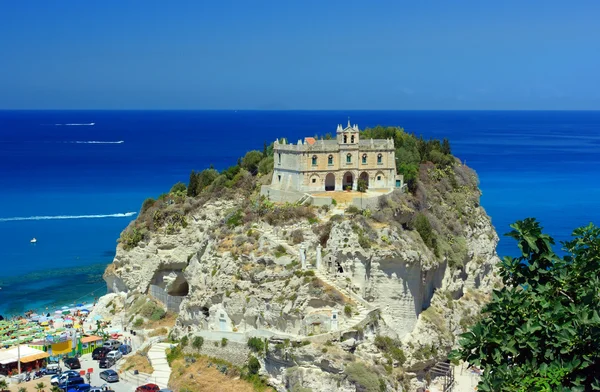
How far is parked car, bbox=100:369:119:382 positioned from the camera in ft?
140

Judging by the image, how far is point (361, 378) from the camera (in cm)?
3903

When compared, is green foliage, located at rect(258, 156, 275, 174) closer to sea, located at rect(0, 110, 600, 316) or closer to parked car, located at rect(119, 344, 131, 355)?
parked car, located at rect(119, 344, 131, 355)

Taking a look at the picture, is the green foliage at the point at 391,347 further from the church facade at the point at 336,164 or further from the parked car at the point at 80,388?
the parked car at the point at 80,388

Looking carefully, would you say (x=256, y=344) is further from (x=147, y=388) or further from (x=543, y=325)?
(x=543, y=325)

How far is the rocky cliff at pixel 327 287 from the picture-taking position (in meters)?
40.5

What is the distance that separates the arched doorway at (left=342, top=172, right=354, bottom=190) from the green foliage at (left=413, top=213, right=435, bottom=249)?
5261mm

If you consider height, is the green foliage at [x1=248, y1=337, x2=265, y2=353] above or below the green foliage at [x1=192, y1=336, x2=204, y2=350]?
above

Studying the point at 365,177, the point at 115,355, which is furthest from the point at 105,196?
the point at 115,355

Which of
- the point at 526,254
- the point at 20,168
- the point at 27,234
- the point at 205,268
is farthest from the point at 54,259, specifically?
the point at 20,168

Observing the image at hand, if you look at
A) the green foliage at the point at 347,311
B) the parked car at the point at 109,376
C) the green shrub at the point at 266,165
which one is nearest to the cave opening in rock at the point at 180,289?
the green shrub at the point at 266,165

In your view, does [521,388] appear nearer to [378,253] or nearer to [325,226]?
[378,253]

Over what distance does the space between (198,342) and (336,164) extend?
1489 cm

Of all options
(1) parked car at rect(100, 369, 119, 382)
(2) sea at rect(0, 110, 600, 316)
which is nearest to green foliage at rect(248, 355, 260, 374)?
(1) parked car at rect(100, 369, 119, 382)

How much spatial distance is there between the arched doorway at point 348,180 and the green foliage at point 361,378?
15.7m
